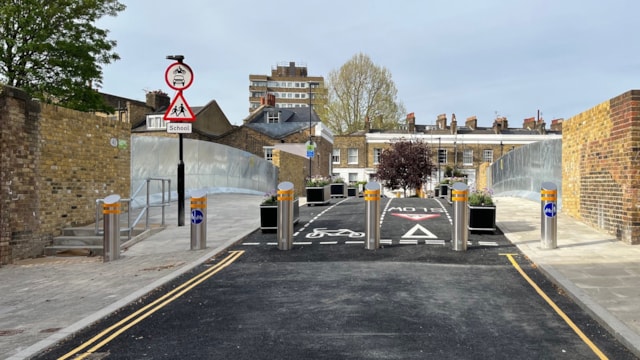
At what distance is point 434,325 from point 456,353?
0.80 m

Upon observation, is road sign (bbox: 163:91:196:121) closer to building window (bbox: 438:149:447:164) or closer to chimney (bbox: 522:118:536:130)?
building window (bbox: 438:149:447:164)

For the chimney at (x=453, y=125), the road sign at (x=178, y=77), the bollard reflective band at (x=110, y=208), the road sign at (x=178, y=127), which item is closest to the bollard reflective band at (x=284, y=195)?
the bollard reflective band at (x=110, y=208)

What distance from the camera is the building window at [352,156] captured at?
55.2 metres

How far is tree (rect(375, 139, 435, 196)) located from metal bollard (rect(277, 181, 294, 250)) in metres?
31.5

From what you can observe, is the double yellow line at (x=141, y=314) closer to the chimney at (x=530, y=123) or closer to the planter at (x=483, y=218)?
the planter at (x=483, y=218)

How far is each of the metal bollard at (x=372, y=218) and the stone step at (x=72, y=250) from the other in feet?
19.7

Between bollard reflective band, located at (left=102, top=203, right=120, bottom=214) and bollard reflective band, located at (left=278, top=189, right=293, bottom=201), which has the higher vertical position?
bollard reflective band, located at (left=278, top=189, right=293, bottom=201)

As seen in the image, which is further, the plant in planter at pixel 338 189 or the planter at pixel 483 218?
the plant in planter at pixel 338 189

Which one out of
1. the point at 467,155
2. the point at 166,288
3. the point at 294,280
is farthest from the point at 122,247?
the point at 467,155

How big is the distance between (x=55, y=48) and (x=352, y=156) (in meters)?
36.5

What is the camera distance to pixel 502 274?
25.4ft

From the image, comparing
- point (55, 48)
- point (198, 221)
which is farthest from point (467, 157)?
point (198, 221)

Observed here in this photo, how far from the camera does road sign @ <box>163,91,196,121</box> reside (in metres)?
12.7

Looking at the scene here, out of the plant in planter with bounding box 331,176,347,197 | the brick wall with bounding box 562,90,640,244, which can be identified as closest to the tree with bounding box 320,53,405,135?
the plant in planter with bounding box 331,176,347,197
